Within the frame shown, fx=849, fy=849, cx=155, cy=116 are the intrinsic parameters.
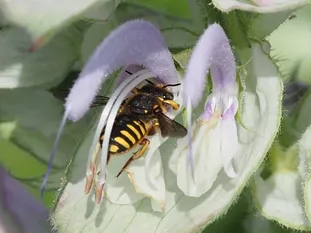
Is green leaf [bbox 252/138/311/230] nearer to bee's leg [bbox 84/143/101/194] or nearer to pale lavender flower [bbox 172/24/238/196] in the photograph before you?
pale lavender flower [bbox 172/24/238/196]

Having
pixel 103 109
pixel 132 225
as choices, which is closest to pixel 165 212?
pixel 132 225

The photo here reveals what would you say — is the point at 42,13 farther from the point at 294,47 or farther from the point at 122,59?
the point at 294,47

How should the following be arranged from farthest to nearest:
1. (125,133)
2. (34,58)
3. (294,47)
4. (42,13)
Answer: (294,47)
(34,58)
(125,133)
(42,13)

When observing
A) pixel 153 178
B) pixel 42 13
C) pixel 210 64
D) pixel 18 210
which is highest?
pixel 42 13

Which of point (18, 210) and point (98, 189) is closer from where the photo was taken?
point (98, 189)

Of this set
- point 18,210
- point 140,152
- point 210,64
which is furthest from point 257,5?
point 18,210
